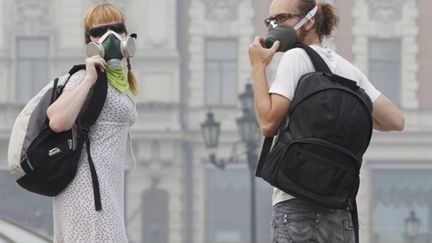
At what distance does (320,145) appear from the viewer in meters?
4.75

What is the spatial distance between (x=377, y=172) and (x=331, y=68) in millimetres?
40678

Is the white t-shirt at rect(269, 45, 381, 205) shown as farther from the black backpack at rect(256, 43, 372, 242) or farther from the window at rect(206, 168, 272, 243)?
the window at rect(206, 168, 272, 243)

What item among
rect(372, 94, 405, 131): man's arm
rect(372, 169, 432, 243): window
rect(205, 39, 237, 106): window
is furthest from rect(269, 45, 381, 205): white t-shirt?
rect(205, 39, 237, 106): window

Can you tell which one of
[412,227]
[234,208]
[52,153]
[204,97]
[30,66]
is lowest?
[234,208]

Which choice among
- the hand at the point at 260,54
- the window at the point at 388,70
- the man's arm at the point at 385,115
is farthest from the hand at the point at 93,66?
the window at the point at 388,70

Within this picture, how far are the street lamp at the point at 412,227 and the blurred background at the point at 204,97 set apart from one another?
2322 millimetres

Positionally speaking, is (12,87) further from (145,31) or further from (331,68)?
(331,68)

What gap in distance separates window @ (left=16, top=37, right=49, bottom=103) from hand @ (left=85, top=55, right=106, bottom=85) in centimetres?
4050

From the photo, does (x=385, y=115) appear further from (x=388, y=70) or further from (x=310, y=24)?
(x=388, y=70)

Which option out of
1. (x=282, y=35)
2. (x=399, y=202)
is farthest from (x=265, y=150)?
(x=399, y=202)

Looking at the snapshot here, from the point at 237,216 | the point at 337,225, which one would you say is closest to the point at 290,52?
the point at 337,225

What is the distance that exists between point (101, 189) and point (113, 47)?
0.46 meters

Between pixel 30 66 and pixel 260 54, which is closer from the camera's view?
pixel 260 54

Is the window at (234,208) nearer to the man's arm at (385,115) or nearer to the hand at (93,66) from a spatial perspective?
the man's arm at (385,115)
